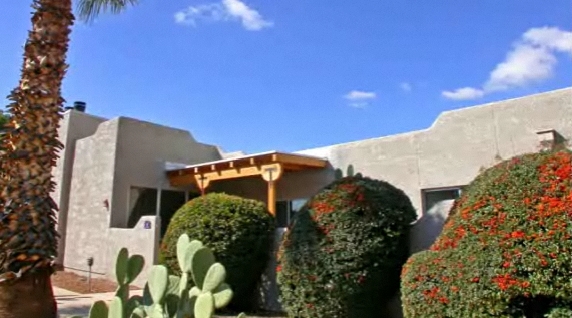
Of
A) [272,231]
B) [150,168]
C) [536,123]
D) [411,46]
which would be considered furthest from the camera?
[150,168]

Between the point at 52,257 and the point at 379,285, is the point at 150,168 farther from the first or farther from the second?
the point at 379,285

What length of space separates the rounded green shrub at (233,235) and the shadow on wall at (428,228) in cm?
304

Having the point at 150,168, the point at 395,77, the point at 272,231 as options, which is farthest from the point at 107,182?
the point at 395,77

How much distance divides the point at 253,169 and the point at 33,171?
875 cm

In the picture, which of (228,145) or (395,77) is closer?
(395,77)

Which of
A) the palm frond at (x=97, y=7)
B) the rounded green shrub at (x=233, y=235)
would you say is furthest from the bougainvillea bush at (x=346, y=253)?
the palm frond at (x=97, y=7)

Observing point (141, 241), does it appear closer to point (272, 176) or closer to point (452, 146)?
point (272, 176)

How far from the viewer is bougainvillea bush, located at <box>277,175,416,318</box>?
699 cm

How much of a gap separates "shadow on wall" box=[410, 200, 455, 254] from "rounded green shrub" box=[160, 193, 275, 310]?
3.04m

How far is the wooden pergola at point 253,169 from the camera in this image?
47.4 ft

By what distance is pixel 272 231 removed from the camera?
949 cm

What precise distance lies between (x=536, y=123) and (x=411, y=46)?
4.00 m

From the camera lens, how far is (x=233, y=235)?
895 cm

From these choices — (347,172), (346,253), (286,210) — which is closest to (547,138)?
(347,172)
